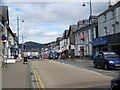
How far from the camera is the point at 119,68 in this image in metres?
27.8

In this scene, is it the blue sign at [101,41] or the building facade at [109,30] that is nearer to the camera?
the building facade at [109,30]

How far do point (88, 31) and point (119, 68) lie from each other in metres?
40.4

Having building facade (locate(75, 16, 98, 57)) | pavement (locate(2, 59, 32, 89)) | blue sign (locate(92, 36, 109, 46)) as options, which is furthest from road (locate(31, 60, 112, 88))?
building facade (locate(75, 16, 98, 57))

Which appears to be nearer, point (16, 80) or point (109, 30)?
point (16, 80)

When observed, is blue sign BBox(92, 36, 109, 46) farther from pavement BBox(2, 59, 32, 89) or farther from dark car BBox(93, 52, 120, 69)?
pavement BBox(2, 59, 32, 89)

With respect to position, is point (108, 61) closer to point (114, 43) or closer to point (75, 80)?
point (75, 80)

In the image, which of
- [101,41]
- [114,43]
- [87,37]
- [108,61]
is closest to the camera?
[108,61]

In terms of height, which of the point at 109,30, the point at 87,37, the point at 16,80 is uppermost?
the point at 109,30

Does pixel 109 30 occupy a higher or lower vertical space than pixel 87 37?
higher

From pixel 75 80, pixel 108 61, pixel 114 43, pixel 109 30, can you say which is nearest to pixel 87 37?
pixel 109 30

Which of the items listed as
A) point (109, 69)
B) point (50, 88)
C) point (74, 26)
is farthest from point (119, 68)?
point (74, 26)

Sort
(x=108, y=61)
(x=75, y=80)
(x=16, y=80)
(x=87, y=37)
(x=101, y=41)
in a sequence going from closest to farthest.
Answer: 1. (x=75, y=80)
2. (x=16, y=80)
3. (x=108, y=61)
4. (x=101, y=41)
5. (x=87, y=37)

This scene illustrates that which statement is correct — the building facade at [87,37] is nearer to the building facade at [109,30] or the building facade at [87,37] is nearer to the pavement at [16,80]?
the building facade at [109,30]

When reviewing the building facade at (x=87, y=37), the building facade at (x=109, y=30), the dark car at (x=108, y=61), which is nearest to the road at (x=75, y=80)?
the dark car at (x=108, y=61)
